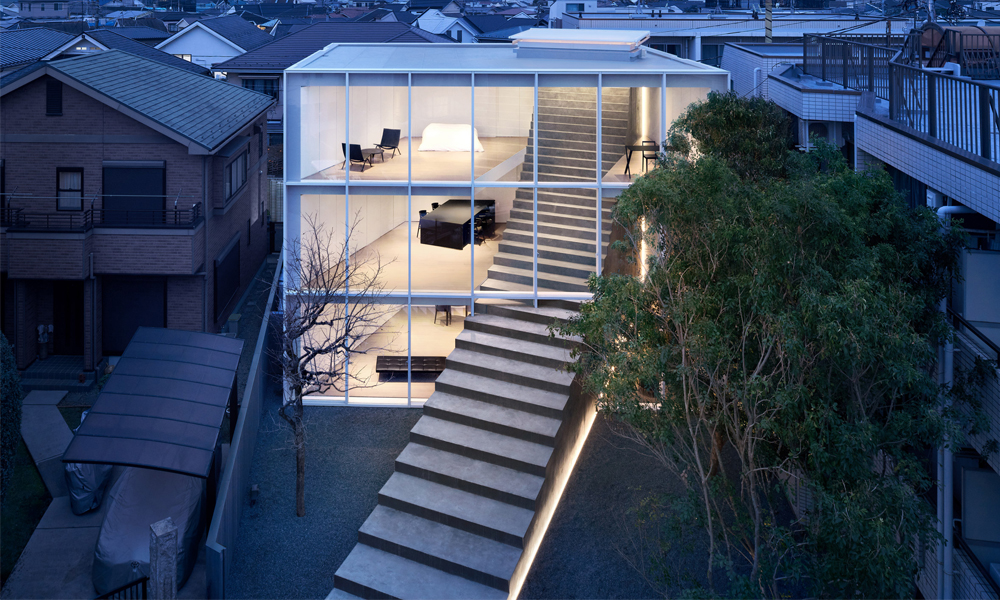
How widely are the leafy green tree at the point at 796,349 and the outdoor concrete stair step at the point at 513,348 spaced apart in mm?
5153

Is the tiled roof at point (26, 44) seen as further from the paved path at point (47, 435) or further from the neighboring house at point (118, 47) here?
the paved path at point (47, 435)

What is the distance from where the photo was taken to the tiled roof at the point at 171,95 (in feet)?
64.8

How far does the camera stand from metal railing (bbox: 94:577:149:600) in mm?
10289

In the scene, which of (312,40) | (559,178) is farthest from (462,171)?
(312,40)

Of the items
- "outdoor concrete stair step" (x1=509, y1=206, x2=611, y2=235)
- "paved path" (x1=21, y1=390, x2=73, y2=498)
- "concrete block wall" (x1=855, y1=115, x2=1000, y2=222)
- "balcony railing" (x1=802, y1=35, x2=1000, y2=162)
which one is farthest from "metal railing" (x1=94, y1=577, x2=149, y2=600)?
"balcony railing" (x1=802, y1=35, x2=1000, y2=162)

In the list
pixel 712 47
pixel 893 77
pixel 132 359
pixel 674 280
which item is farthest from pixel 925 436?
pixel 712 47

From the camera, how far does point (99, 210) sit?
19422 mm

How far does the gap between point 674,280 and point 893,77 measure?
5.07m

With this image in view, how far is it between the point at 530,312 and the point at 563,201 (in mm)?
2255

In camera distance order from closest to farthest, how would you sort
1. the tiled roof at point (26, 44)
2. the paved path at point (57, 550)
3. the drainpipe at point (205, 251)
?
the paved path at point (57, 550) → the drainpipe at point (205, 251) → the tiled roof at point (26, 44)

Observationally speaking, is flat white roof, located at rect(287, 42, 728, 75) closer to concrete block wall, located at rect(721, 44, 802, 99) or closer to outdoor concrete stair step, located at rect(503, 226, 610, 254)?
concrete block wall, located at rect(721, 44, 802, 99)

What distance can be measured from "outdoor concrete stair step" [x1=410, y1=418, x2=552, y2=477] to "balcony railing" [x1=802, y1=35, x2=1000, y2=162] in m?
6.82

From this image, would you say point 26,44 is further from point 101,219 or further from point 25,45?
point 101,219

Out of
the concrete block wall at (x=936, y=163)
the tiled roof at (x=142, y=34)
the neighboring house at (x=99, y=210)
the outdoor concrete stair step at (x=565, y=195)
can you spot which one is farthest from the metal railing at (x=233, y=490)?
the tiled roof at (x=142, y=34)
